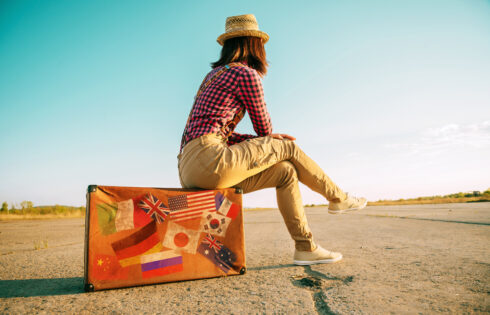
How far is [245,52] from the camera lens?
8.61 feet

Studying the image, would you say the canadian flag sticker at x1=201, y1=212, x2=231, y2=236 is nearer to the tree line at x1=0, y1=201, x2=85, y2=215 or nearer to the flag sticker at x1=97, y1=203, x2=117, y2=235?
the flag sticker at x1=97, y1=203, x2=117, y2=235

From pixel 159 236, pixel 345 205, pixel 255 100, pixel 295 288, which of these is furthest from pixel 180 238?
pixel 345 205

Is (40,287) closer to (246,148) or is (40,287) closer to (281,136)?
(246,148)

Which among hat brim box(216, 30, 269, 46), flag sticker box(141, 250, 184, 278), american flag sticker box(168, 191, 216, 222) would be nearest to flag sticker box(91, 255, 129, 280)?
flag sticker box(141, 250, 184, 278)

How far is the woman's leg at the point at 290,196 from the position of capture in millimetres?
2400

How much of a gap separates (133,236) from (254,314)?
0.92 m

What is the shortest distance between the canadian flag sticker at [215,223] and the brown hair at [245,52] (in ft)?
4.36

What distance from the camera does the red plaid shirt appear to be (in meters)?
2.26

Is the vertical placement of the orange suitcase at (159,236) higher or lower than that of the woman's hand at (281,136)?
lower

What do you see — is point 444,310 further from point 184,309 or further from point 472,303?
point 184,309

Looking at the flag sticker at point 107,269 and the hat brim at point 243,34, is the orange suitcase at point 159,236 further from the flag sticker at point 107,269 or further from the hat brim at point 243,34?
the hat brim at point 243,34

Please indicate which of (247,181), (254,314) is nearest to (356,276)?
(254,314)

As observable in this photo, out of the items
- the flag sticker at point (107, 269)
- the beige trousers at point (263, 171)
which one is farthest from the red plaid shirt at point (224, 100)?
the flag sticker at point (107, 269)

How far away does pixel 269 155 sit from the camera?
7.59ft
